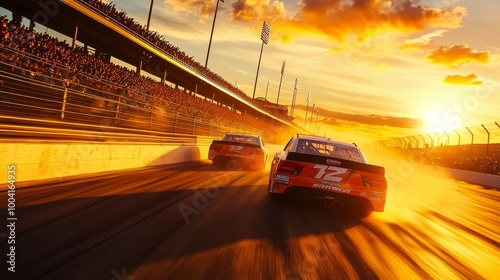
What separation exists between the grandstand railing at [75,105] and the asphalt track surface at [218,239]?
6.79 ft

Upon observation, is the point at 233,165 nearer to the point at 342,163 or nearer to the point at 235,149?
the point at 235,149

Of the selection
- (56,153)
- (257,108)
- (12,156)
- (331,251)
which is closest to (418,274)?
(331,251)

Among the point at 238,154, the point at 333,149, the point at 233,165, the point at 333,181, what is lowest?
the point at 233,165

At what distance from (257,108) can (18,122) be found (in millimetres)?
58528

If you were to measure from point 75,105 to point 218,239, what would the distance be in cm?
699

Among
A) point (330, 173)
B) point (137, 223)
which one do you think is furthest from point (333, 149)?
point (137, 223)

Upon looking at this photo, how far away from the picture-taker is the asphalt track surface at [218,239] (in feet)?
10.1

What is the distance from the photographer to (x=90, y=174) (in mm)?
8445

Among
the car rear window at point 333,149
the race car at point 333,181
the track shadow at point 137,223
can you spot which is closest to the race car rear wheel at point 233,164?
the track shadow at point 137,223

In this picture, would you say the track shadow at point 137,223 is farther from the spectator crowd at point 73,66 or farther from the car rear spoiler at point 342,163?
the spectator crowd at point 73,66

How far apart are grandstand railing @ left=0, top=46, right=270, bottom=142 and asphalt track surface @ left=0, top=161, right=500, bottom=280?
6.79ft

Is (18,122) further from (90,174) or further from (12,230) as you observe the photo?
(12,230)

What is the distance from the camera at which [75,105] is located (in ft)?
31.1

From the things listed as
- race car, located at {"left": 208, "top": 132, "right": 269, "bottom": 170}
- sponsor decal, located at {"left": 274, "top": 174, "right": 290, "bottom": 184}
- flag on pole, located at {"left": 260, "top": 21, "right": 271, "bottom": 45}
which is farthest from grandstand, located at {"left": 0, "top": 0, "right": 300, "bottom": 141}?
flag on pole, located at {"left": 260, "top": 21, "right": 271, "bottom": 45}
